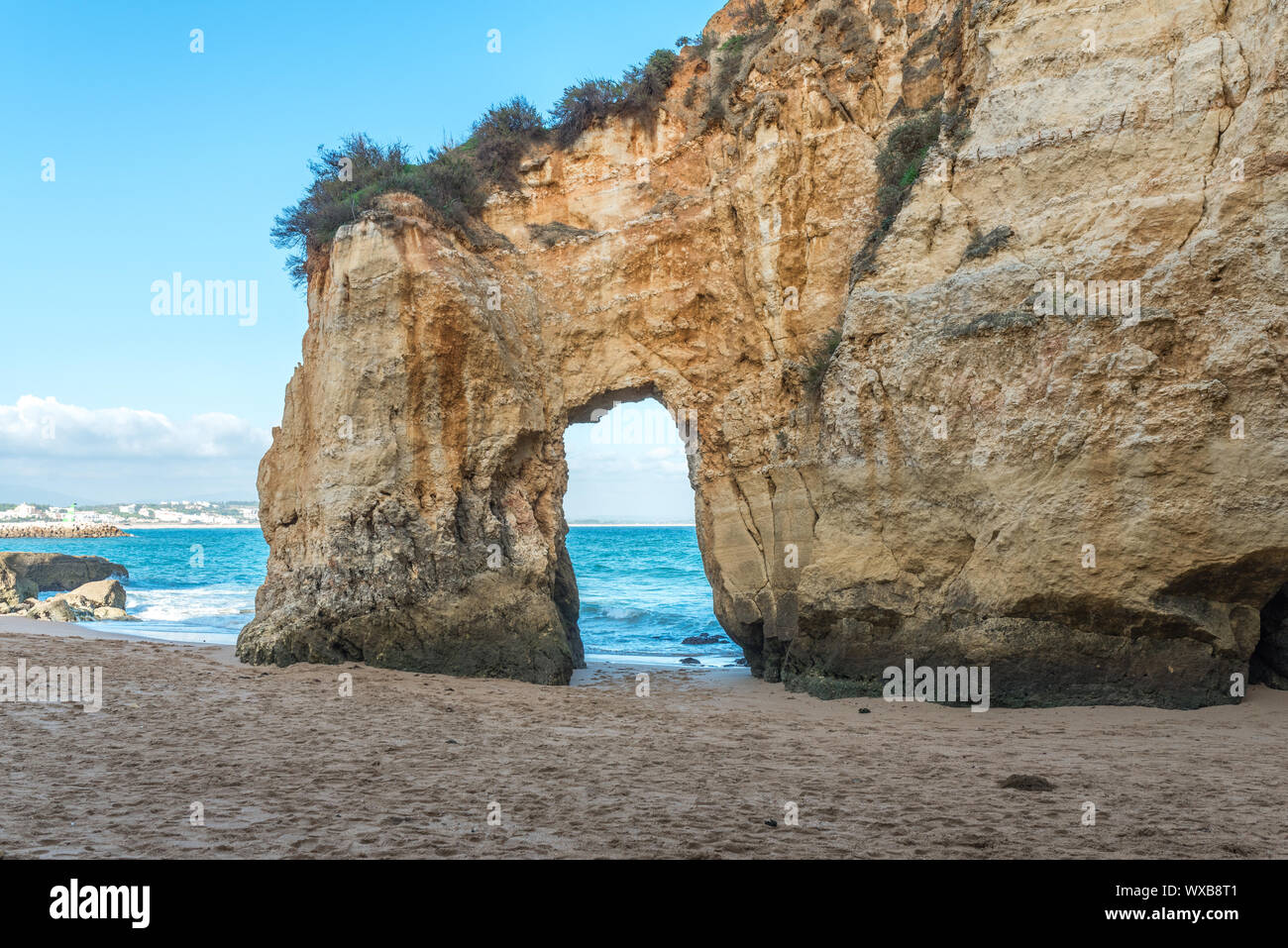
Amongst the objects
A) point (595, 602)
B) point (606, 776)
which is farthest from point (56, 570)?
point (606, 776)

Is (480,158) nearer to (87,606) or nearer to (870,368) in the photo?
(870,368)

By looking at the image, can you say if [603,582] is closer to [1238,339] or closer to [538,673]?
[538,673]

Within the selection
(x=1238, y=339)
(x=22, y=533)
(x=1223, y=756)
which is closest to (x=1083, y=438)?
(x=1238, y=339)

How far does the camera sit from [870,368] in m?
10.4

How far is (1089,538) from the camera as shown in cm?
876

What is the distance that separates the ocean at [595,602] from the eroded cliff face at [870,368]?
16.4 feet

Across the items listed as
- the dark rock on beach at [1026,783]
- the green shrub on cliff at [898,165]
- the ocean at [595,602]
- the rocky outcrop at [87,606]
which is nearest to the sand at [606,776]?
the dark rock on beach at [1026,783]

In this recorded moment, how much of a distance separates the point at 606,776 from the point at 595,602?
2334cm

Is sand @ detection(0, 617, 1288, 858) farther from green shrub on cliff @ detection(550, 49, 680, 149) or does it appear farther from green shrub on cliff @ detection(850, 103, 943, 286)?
green shrub on cliff @ detection(550, 49, 680, 149)

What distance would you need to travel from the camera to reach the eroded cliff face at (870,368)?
334 inches

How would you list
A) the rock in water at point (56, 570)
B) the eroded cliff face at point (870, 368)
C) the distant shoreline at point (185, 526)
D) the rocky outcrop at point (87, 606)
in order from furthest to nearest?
the distant shoreline at point (185, 526) → the rock in water at point (56, 570) → the rocky outcrop at point (87, 606) → the eroded cliff face at point (870, 368)

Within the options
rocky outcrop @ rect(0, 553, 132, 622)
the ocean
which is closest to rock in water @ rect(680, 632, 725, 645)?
the ocean

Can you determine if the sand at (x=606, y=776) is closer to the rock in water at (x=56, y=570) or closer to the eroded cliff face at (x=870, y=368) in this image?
the eroded cliff face at (x=870, y=368)

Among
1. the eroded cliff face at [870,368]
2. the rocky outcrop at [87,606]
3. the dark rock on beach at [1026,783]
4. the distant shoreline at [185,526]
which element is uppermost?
the eroded cliff face at [870,368]
